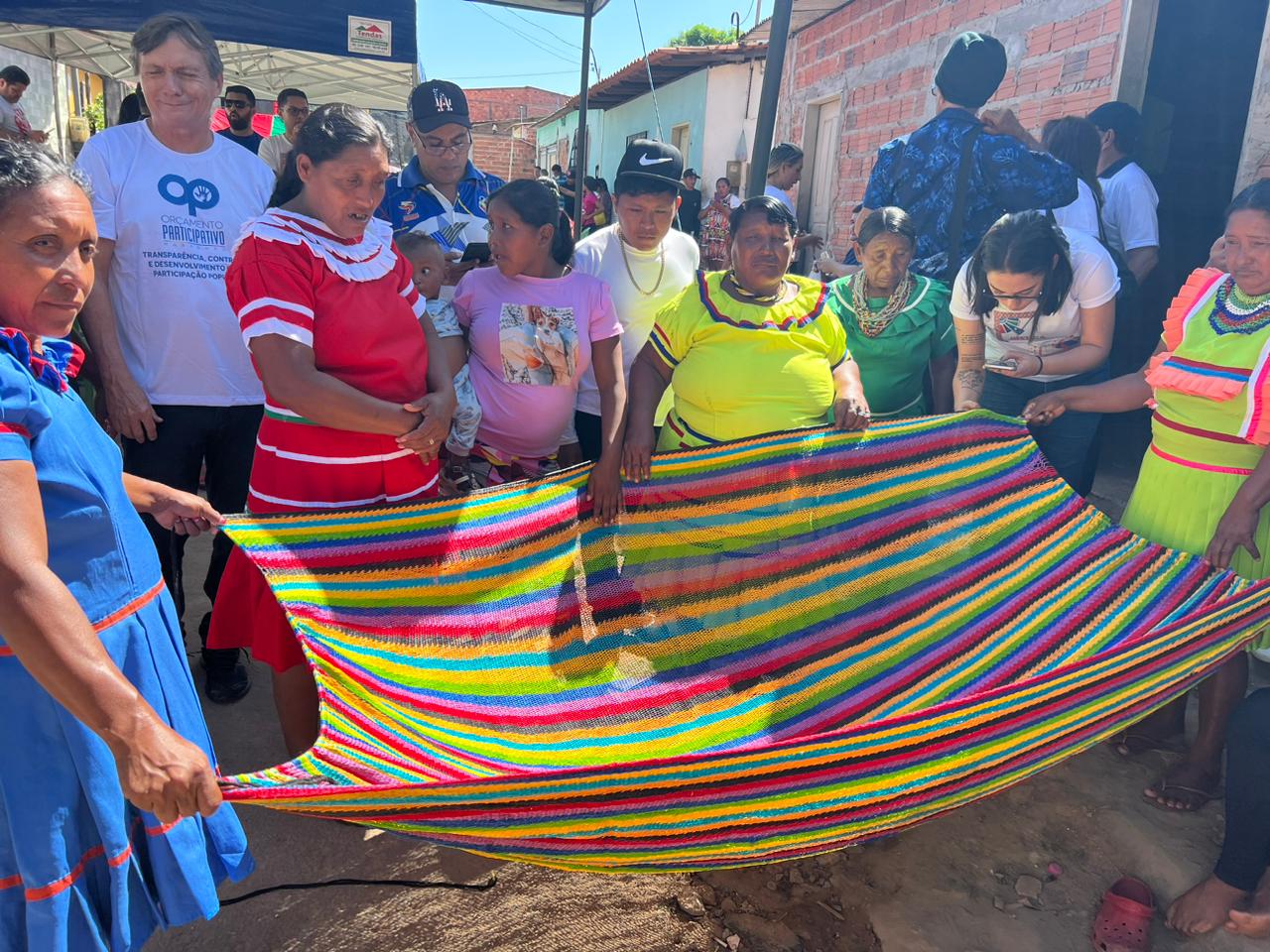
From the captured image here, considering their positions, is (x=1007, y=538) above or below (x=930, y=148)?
below

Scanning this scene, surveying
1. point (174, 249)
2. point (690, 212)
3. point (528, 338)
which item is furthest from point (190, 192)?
point (690, 212)

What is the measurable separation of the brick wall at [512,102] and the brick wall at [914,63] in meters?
29.5

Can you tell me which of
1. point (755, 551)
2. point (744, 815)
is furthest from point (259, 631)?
point (755, 551)

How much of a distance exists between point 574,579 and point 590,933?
2.94ft

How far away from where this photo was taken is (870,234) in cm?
311

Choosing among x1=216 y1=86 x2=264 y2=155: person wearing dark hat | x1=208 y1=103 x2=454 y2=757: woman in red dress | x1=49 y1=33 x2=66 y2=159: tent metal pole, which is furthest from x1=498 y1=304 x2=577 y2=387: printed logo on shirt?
x1=49 y1=33 x2=66 y2=159: tent metal pole

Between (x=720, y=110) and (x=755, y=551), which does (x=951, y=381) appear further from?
(x=720, y=110)

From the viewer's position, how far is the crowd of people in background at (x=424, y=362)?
4.44 feet

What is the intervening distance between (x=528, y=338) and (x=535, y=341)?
0.07 feet

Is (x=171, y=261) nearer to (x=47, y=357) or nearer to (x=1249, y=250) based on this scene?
(x=47, y=357)

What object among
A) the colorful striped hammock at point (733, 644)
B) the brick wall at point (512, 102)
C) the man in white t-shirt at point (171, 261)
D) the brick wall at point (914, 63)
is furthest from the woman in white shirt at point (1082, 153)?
the brick wall at point (512, 102)

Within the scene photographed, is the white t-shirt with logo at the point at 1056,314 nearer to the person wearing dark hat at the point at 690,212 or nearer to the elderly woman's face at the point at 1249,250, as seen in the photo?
the elderly woman's face at the point at 1249,250

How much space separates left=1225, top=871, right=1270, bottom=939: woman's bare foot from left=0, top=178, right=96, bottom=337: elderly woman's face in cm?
274

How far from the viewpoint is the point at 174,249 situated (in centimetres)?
251
